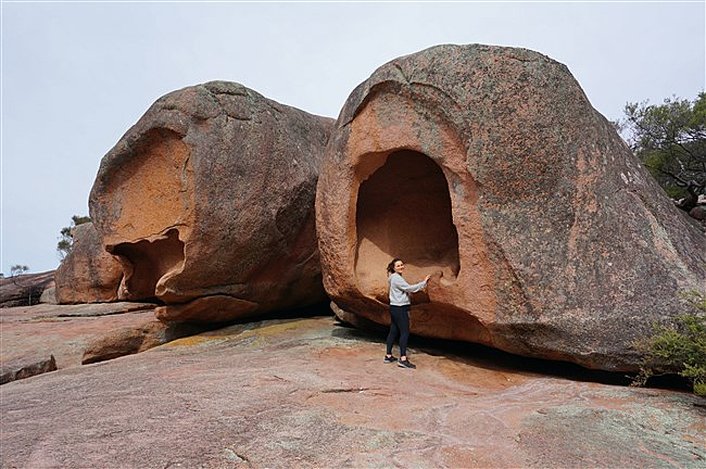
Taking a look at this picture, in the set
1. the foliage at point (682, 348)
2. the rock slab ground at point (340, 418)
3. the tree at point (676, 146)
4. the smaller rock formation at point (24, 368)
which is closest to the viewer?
the rock slab ground at point (340, 418)

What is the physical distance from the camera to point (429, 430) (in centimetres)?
343

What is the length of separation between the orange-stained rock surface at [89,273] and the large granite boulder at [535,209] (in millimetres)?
11067

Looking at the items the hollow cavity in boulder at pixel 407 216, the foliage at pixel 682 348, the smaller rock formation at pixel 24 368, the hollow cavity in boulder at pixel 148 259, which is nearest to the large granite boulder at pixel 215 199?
the hollow cavity in boulder at pixel 148 259

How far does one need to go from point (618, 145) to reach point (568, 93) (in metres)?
0.87

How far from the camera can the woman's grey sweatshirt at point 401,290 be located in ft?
19.2

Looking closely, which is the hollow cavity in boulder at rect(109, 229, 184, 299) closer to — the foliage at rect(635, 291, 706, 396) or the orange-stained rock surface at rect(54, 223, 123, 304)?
the orange-stained rock surface at rect(54, 223, 123, 304)

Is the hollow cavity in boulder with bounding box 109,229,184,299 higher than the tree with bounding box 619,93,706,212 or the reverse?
the reverse

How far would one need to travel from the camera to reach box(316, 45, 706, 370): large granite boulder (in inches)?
188

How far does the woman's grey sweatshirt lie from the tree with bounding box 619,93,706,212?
10764mm

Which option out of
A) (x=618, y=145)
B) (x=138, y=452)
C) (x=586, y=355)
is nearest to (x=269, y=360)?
(x=138, y=452)

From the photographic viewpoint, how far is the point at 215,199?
7.45m

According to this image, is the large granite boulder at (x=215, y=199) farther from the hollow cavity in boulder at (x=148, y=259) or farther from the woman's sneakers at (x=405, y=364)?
the woman's sneakers at (x=405, y=364)

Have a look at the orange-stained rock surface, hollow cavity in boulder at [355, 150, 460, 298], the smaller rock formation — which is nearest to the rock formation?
the orange-stained rock surface

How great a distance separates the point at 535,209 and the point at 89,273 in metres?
13.3
